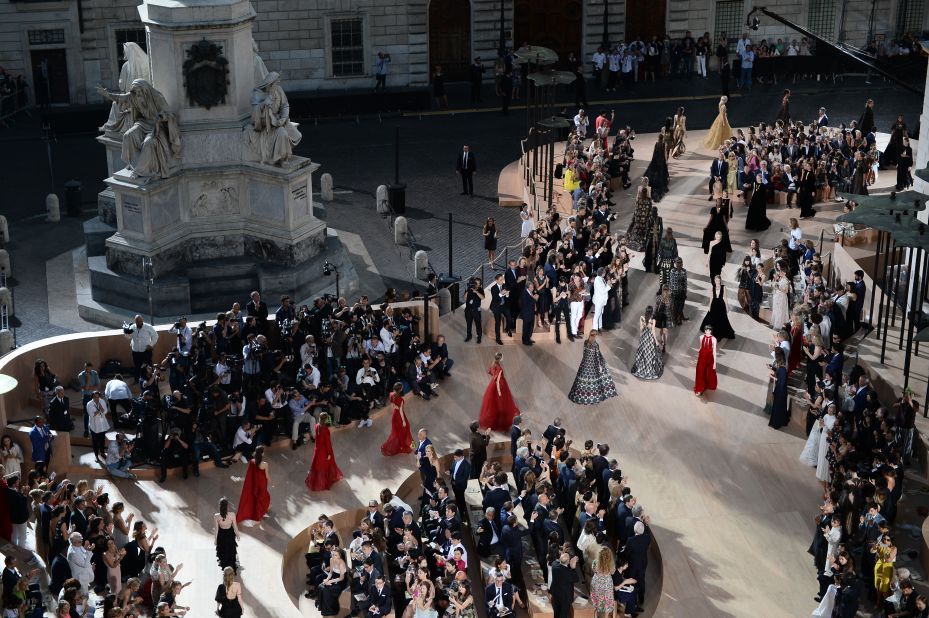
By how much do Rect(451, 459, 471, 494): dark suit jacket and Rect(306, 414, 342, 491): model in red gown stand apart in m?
2.09

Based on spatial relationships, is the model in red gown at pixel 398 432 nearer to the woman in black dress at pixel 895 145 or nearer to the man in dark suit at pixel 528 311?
the man in dark suit at pixel 528 311

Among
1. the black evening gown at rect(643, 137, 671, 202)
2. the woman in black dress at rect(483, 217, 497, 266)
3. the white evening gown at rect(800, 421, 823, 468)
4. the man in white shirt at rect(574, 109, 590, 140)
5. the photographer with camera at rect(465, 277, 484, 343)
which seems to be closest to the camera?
the white evening gown at rect(800, 421, 823, 468)

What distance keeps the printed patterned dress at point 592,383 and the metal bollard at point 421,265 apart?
733 centimetres

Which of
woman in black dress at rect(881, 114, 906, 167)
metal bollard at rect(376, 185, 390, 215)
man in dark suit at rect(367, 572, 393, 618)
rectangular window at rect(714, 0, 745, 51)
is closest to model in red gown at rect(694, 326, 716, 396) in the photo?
man in dark suit at rect(367, 572, 393, 618)

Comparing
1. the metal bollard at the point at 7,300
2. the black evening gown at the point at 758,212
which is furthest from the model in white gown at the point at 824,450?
the metal bollard at the point at 7,300

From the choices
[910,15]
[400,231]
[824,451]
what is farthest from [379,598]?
[910,15]

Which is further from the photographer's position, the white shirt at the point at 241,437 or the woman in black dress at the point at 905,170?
the woman in black dress at the point at 905,170

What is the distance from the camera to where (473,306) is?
3086cm

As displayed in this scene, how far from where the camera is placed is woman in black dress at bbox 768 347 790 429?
27.5 meters

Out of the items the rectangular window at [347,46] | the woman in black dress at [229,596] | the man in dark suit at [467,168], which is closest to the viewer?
the woman in black dress at [229,596]

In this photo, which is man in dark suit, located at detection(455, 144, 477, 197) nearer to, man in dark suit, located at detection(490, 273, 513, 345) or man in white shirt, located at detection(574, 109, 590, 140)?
man in white shirt, located at detection(574, 109, 590, 140)

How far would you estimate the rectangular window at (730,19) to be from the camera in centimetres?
5294

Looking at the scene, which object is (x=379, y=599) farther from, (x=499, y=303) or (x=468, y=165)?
(x=468, y=165)

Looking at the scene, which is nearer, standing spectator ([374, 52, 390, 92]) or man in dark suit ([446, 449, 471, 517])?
man in dark suit ([446, 449, 471, 517])
